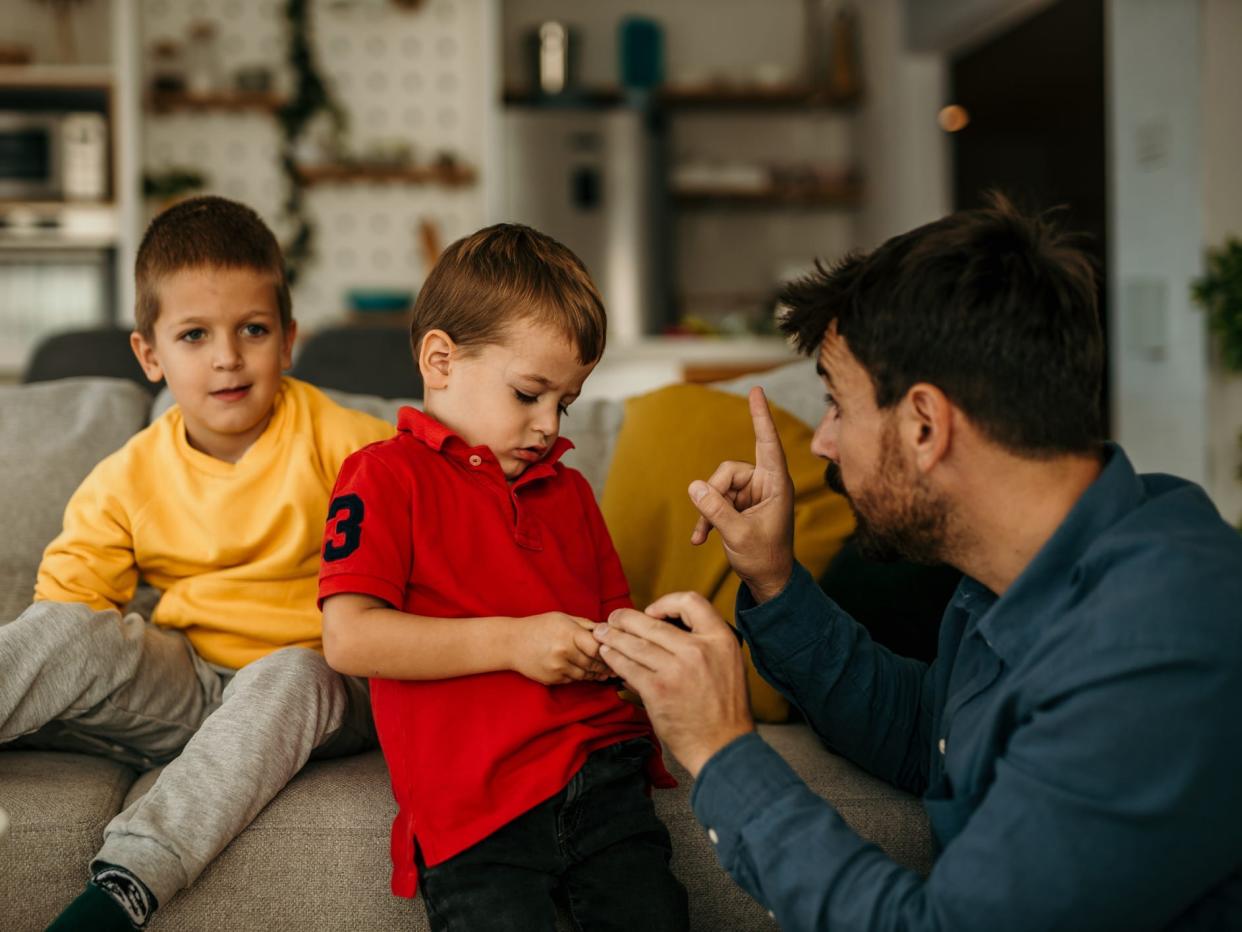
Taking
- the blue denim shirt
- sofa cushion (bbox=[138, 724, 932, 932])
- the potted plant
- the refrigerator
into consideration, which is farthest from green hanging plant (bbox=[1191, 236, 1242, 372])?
the blue denim shirt

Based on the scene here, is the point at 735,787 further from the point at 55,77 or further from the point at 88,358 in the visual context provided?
the point at 55,77

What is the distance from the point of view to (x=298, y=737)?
4.85 ft

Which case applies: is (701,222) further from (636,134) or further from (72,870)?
(72,870)

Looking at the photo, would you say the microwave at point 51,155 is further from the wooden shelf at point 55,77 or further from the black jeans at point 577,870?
the black jeans at point 577,870

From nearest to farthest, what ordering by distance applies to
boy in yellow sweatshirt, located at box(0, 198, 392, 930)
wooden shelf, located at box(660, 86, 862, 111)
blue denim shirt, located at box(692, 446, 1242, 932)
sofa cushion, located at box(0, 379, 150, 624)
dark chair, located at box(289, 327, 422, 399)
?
blue denim shirt, located at box(692, 446, 1242, 932) < boy in yellow sweatshirt, located at box(0, 198, 392, 930) < sofa cushion, located at box(0, 379, 150, 624) < dark chair, located at box(289, 327, 422, 399) < wooden shelf, located at box(660, 86, 862, 111)

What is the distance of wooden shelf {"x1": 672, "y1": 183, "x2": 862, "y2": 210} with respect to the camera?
623 cm

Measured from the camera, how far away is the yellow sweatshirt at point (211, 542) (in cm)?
173

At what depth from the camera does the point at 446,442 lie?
1.44m

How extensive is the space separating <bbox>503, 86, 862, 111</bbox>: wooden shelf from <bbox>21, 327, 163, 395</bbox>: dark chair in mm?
3540

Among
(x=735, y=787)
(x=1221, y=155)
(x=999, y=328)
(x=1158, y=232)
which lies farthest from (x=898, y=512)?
(x=1158, y=232)

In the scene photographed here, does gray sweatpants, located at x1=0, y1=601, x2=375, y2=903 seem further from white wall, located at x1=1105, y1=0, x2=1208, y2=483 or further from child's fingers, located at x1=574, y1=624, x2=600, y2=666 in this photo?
white wall, located at x1=1105, y1=0, x2=1208, y2=483

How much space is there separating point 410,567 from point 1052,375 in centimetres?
70

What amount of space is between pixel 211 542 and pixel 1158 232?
11.7 feet

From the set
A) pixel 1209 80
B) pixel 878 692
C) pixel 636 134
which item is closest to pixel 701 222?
pixel 636 134
